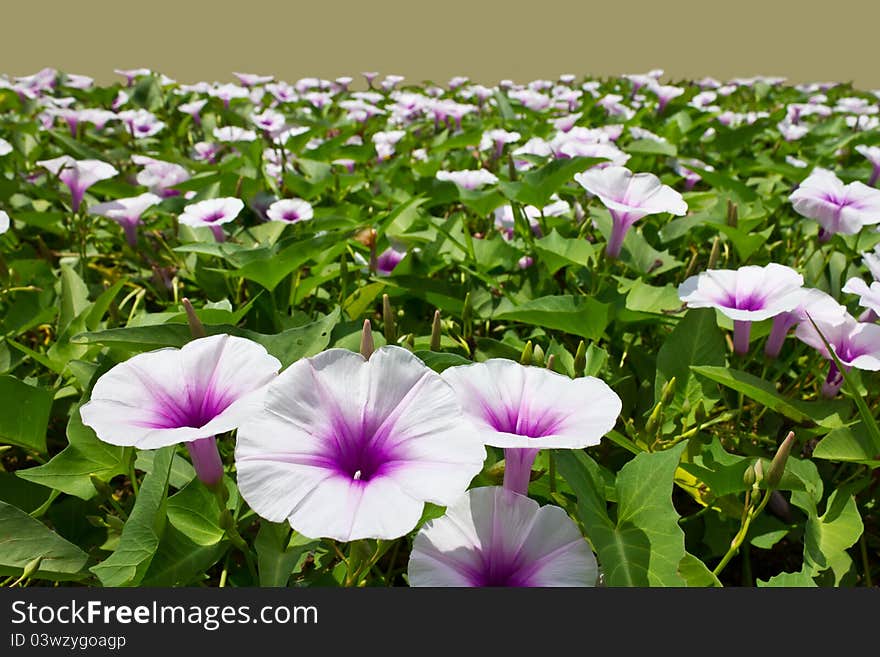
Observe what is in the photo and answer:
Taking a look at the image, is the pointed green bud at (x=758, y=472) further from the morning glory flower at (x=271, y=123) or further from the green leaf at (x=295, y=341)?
the morning glory flower at (x=271, y=123)

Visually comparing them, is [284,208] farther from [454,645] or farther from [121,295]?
[454,645]

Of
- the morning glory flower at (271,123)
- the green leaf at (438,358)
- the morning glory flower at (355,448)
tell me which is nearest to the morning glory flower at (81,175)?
the morning glory flower at (271,123)

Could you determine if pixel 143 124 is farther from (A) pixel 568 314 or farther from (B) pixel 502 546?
(B) pixel 502 546

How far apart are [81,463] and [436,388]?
0.58m

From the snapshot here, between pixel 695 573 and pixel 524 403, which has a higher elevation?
pixel 524 403

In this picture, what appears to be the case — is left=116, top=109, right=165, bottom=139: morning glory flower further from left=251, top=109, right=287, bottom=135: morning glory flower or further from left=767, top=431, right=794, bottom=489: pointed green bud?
left=767, top=431, right=794, bottom=489: pointed green bud

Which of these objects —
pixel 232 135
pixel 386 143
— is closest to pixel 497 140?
pixel 386 143

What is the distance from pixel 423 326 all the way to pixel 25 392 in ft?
Result: 2.74

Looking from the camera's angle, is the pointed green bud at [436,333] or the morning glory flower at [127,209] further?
the morning glory flower at [127,209]

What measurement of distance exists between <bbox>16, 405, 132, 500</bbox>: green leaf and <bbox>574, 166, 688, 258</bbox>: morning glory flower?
1008 mm

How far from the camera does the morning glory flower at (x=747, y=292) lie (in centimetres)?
112

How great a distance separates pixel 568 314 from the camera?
1257 millimetres

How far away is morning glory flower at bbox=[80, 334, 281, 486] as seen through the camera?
757mm

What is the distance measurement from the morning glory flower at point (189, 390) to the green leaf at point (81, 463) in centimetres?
22
